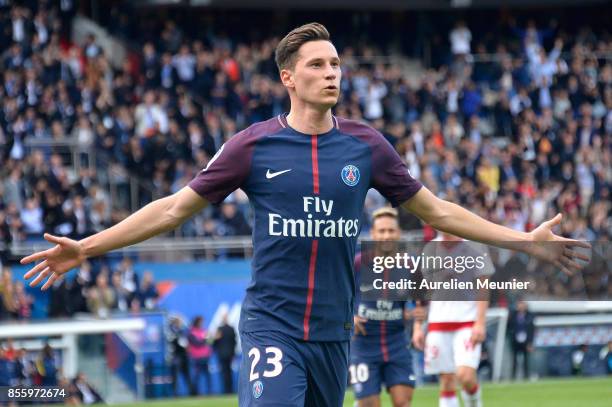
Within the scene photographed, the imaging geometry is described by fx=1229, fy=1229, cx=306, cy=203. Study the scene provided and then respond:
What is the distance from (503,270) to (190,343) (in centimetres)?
1463

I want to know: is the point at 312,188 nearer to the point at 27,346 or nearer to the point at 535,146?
the point at 27,346

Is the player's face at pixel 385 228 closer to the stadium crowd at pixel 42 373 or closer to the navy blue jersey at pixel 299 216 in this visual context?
the navy blue jersey at pixel 299 216

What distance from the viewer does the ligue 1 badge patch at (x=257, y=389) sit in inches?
245

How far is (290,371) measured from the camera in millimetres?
6203

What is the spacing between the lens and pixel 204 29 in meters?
32.7

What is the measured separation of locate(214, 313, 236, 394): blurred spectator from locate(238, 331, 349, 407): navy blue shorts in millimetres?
14944

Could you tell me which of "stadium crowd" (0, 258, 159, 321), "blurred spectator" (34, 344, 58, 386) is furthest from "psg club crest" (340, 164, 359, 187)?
"stadium crowd" (0, 258, 159, 321)

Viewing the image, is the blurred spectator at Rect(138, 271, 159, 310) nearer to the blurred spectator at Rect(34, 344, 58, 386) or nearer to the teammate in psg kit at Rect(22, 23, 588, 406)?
the blurred spectator at Rect(34, 344, 58, 386)

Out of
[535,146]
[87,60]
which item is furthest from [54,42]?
[535,146]

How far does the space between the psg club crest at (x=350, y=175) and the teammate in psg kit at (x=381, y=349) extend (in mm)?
4883

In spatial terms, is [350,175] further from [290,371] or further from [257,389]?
[257,389]

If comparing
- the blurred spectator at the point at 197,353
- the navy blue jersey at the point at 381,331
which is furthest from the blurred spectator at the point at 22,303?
the navy blue jersey at the point at 381,331

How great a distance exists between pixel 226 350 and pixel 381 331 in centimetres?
1001

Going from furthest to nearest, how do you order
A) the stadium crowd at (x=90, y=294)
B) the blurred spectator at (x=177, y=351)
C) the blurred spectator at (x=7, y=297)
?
1. the blurred spectator at (x=177, y=351)
2. the stadium crowd at (x=90, y=294)
3. the blurred spectator at (x=7, y=297)
